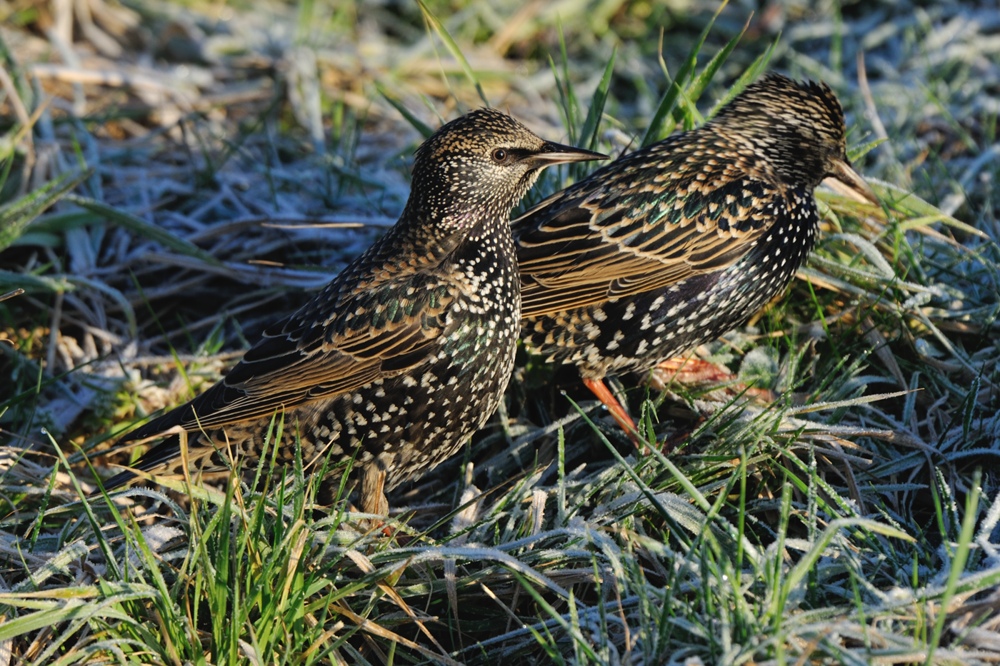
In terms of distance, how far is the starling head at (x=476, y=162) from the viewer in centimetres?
370

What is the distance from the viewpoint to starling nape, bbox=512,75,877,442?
390 cm

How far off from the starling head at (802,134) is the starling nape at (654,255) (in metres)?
0.13

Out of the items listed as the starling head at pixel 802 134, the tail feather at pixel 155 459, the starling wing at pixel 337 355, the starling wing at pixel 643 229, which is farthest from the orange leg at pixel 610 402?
the tail feather at pixel 155 459

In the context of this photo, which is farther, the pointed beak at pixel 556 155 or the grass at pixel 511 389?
the pointed beak at pixel 556 155

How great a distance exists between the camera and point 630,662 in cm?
271

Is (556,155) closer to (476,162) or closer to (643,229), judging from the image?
(476,162)

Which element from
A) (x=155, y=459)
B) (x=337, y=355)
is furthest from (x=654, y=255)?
(x=155, y=459)

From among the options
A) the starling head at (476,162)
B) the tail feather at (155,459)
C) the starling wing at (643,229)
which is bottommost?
the tail feather at (155,459)

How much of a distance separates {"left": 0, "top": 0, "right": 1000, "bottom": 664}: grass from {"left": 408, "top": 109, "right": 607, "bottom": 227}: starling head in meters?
0.73

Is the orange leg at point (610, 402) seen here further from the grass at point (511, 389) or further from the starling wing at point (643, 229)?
the starling wing at point (643, 229)

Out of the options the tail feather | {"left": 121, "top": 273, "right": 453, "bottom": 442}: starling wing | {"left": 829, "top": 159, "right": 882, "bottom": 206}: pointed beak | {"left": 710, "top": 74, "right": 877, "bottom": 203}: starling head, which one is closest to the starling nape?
{"left": 710, "top": 74, "right": 877, "bottom": 203}: starling head

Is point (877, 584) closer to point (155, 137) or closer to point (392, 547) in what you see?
point (392, 547)

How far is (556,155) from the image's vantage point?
12.3 ft

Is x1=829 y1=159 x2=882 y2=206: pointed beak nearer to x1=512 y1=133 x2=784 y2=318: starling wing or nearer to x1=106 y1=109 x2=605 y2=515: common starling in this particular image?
x1=512 y1=133 x2=784 y2=318: starling wing
